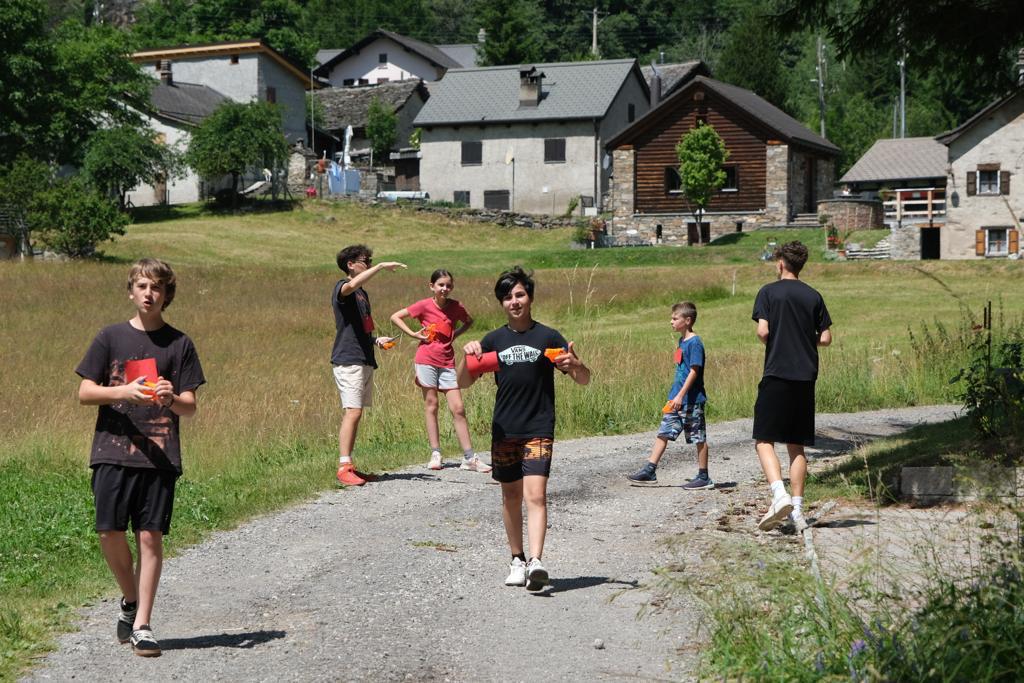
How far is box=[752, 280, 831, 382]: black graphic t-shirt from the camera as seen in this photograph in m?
8.77

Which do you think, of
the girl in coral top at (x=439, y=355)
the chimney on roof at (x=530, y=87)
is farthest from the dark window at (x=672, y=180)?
the girl in coral top at (x=439, y=355)

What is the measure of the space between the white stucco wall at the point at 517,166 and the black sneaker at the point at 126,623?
2473 inches

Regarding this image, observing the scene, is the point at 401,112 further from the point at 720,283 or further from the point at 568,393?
the point at 568,393

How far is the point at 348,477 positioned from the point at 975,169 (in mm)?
45237

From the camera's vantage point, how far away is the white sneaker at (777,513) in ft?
27.7

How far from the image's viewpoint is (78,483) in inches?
429

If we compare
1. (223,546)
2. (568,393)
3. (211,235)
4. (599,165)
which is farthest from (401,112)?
(223,546)

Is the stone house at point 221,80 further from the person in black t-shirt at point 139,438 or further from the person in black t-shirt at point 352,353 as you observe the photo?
the person in black t-shirt at point 139,438

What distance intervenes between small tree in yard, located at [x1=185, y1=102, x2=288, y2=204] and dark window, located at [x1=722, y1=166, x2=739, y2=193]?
71.5 feet

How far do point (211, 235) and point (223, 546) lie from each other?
4747cm

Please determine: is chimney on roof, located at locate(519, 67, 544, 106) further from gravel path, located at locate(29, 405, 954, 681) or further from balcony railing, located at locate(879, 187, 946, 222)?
gravel path, located at locate(29, 405, 954, 681)

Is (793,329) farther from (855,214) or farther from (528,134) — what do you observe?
(528,134)

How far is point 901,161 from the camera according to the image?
72.4m

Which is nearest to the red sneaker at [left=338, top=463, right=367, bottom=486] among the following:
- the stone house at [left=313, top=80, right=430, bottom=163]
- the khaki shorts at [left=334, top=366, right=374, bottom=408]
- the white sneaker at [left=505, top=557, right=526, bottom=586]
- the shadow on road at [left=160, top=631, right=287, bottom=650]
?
the khaki shorts at [left=334, top=366, right=374, bottom=408]
